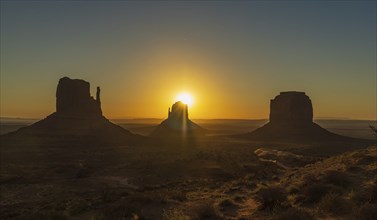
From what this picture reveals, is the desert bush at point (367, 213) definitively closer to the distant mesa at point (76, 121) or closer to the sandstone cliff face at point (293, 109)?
the distant mesa at point (76, 121)

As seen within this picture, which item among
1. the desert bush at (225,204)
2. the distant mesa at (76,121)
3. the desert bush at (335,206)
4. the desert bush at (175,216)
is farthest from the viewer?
the distant mesa at (76,121)

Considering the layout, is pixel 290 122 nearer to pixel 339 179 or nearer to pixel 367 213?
pixel 339 179

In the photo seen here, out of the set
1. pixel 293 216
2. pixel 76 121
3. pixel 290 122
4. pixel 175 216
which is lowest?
pixel 175 216

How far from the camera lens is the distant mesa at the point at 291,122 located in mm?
103812

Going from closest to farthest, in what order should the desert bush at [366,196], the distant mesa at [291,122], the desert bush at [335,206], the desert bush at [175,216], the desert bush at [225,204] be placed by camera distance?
the desert bush at [335,206] < the desert bush at [175,216] < the desert bush at [366,196] < the desert bush at [225,204] < the distant mesa at [291,122]

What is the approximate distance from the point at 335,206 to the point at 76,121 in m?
84.7

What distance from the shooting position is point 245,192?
2164 centimetres

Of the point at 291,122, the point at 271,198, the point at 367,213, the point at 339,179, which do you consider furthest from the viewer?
the point at 291,122

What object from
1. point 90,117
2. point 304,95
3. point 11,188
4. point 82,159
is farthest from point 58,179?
point 304,95

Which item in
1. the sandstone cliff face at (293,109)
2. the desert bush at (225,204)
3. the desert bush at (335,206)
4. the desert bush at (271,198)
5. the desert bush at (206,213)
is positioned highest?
the sandstone cliff face at (293,109)

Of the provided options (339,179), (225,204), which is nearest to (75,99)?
(225,204)

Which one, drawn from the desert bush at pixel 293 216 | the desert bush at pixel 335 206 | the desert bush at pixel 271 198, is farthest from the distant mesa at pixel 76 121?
the desert bush at pixel 293 216

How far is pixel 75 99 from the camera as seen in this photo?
9625 centimetres

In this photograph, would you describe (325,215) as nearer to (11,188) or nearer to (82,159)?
(11,188)
